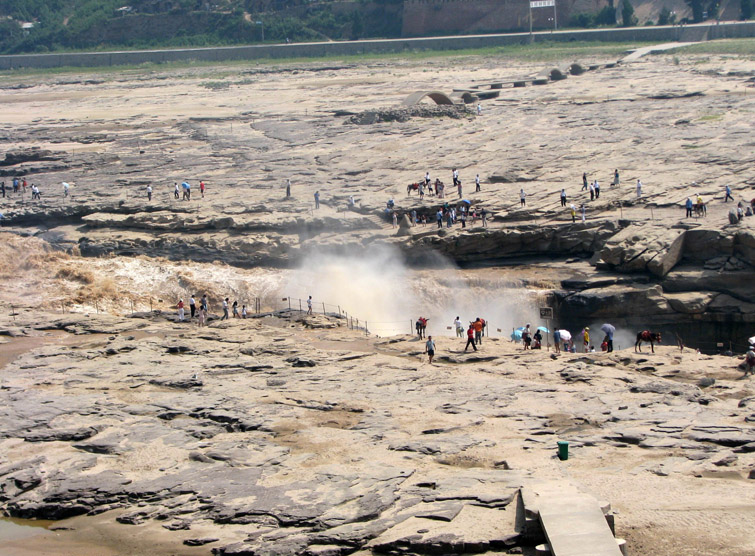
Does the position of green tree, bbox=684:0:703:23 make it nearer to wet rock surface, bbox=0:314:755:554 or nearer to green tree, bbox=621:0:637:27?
green tree, bbox=621:0:637:27

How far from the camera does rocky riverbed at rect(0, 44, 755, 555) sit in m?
14.0

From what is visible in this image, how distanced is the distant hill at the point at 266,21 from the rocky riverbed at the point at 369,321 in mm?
40412

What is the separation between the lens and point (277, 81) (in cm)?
7656

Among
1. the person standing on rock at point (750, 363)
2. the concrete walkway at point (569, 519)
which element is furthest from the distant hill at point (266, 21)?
the concrete walkway at point (569, 519)

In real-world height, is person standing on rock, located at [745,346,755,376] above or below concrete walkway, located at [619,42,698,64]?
below

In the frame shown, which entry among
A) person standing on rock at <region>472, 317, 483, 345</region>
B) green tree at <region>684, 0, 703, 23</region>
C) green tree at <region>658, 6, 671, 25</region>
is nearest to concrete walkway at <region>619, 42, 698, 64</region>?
green tree at <region>658, 6, 671, 25</region>

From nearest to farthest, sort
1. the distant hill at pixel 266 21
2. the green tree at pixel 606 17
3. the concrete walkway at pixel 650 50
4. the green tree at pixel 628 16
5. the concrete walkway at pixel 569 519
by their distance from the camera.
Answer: the concrete walkway at pixel 569 519 < the concrete walkway at pixel 650 50 < the green tree at pixel 628 16 < the green tree at pixel 606 17 < the distant hill at pixel 266 21

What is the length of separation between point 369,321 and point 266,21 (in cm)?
8324

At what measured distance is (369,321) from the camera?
29031 mm

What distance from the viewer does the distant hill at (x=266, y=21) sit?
97.9 meters

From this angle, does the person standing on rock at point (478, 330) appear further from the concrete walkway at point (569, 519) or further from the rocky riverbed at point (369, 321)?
the concrete walkway at point (569, 519)

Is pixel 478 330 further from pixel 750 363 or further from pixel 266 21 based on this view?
pixel 266 21

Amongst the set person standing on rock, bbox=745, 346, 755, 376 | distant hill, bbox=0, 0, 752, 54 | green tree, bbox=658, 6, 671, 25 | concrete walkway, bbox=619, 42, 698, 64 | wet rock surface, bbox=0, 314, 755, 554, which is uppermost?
distant hill, bbox=0, 0, 752, 54

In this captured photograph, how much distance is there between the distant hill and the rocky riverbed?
1591 inches
